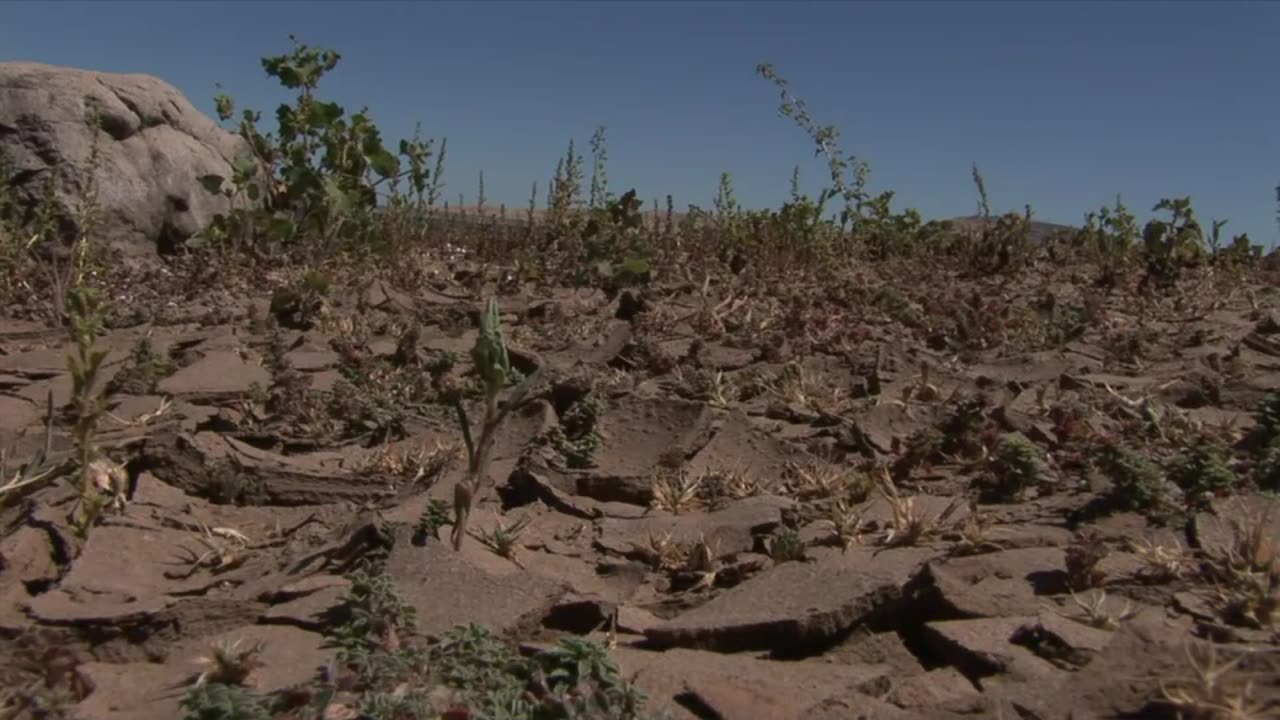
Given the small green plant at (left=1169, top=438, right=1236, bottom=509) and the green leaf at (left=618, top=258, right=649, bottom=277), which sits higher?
the green leaf at (left=618, top=258, right=649, bottom=277)

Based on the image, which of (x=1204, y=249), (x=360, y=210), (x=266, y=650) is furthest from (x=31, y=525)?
(x=1204, y=249)

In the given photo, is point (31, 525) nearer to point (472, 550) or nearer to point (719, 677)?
point (472, 550)

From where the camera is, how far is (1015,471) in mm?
3422

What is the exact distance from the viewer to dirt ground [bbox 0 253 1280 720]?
2.36 m

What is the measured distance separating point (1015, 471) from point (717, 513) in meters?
0.84

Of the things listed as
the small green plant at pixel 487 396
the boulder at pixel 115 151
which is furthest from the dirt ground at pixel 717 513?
the boulder at pixel 115 151

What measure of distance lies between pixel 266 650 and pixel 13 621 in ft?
1.98

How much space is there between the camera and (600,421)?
4000 mm

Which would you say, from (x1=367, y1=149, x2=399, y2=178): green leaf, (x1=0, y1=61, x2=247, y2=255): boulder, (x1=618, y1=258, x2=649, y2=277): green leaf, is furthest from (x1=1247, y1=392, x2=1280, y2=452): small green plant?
(x1=0, y1=61, x2=247, y2=255): boulder

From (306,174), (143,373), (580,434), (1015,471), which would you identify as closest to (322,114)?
(306,174)

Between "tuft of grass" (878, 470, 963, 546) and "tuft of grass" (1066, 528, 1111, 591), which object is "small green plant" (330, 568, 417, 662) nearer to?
"tuft of grass" (878, 470, 963, 546)

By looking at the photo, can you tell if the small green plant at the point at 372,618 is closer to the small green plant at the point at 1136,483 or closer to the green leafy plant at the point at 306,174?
the small green plant at the point at 1136,483

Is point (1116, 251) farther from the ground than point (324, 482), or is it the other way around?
point (1116, 251)

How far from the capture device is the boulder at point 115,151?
768 centimetres
